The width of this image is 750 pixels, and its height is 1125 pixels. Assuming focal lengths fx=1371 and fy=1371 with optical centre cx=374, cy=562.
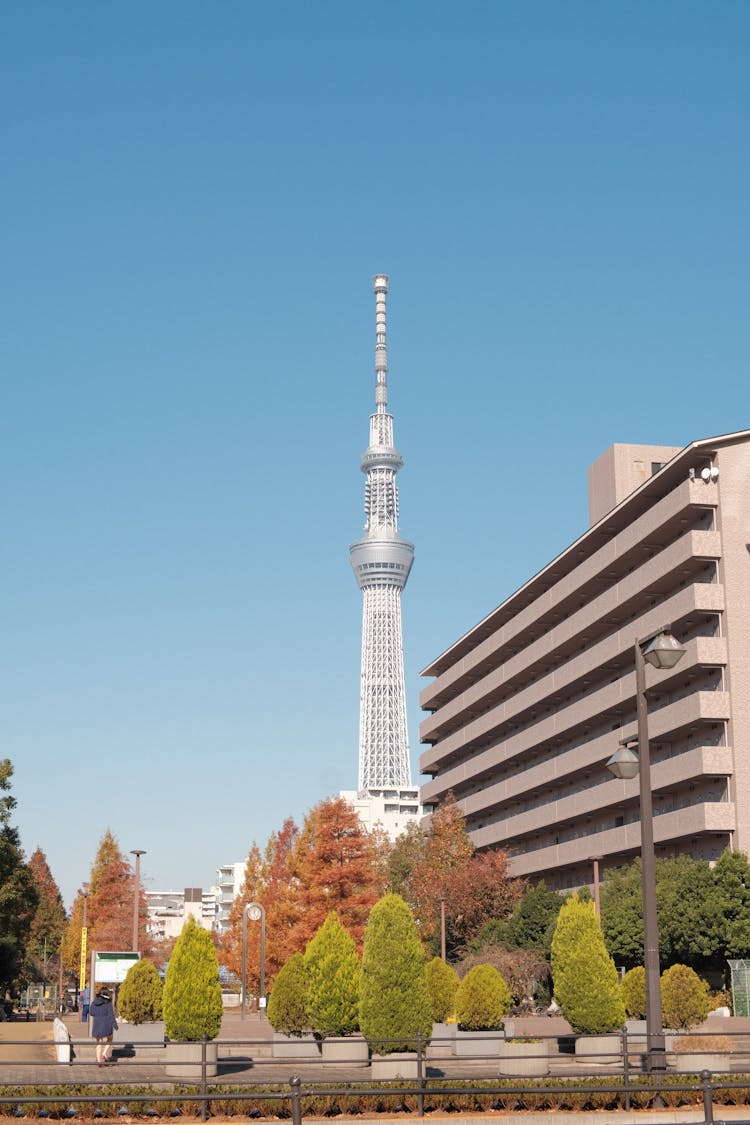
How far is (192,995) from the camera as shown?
95.1ft

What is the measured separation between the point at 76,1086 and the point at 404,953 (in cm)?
648

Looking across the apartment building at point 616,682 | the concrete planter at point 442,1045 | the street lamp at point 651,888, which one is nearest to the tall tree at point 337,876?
the apartment building at point 616,682

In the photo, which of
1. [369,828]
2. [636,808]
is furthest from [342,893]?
[369,828]

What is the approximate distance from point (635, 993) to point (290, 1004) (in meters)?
9.46

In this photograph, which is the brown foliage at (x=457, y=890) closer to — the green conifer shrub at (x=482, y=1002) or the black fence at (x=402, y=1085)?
the green conifer shrub at (x=482, y=1002)

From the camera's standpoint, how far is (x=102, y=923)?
96188 mm

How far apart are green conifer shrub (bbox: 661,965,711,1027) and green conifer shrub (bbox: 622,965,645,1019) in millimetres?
6139

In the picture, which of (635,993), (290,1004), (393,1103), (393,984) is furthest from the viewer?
(635,993)

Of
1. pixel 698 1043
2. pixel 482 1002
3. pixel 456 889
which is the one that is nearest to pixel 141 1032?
pixel 482 1002

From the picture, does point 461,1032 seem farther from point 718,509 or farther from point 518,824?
point 518,824

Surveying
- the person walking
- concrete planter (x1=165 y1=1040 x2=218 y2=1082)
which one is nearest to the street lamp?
concrete planter (x1=165 y1=1040 x2=218 y2=1082)

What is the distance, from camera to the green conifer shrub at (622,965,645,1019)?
37.3m

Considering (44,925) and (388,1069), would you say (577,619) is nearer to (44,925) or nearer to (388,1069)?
(388,1069)

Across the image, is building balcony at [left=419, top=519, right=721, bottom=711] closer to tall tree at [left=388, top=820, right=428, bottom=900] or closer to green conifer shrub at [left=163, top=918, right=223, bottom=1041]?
tall tree at [left=388, top=820, right=428, bottom=900]
